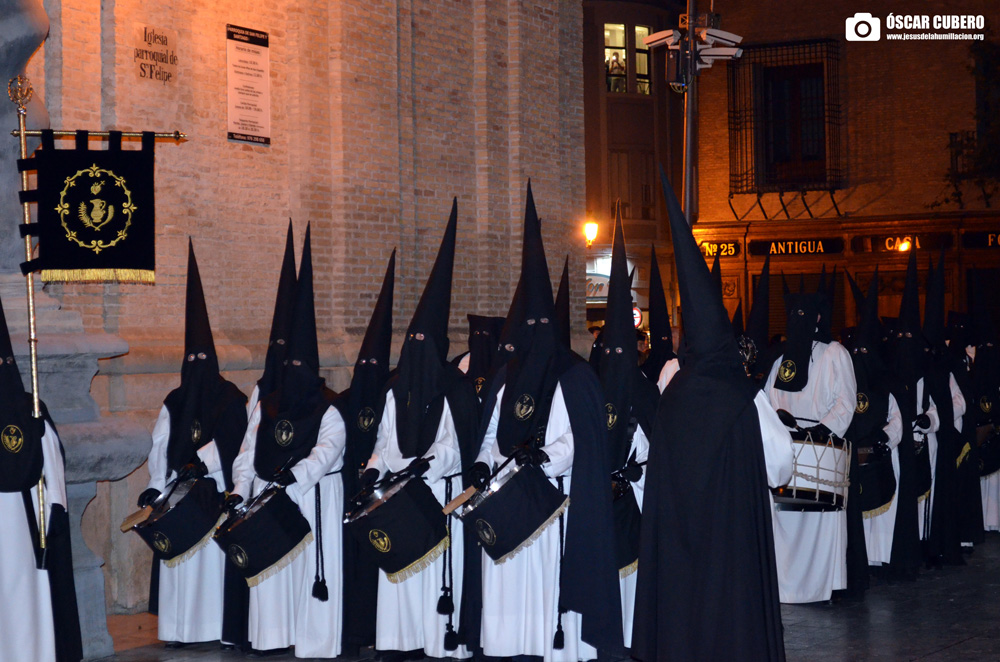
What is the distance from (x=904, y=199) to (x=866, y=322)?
61.0 feet

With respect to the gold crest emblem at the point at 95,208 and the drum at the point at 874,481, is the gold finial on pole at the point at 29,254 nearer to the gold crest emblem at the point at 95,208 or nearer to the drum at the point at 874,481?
the gold crest emblem at the point at 95,208

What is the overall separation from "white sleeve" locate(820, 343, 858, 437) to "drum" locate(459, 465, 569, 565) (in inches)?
117

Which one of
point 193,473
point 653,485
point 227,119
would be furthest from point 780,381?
point 227,119

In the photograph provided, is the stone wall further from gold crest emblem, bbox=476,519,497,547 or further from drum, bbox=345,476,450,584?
gold crest emblem, bbox=476,519,497,547

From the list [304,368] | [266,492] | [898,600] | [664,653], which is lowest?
[898,600]

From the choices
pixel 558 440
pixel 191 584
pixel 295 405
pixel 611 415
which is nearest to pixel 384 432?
pixel 295 405

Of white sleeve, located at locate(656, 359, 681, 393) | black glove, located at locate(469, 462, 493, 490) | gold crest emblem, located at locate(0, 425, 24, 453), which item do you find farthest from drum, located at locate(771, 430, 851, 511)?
gold crest emblem, located at locate(0, 425, 24, 453)

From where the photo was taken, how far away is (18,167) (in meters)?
7.80

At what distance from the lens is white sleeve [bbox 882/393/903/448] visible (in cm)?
1049

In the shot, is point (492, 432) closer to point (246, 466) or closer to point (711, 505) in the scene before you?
point (246, 466)

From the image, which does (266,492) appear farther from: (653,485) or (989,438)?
(989,438)

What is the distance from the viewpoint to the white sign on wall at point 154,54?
10.6m

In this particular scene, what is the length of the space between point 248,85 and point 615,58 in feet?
71.0

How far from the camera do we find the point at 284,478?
7.92 meters
